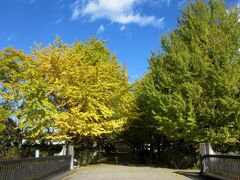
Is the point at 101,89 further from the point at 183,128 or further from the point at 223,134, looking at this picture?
the point at 223,134

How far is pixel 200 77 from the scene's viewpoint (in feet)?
88.6

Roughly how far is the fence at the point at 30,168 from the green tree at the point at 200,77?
963 centimetres

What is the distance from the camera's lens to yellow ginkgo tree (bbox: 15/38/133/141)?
29.2m

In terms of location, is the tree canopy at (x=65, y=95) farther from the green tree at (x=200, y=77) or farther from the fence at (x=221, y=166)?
the fence at (x=221, y=166)

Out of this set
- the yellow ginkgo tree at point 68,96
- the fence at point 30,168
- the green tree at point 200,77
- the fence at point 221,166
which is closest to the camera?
the fence at point 30,168

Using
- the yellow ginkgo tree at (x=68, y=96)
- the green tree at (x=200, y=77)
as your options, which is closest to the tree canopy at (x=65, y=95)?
the yellow ginkgo tree at (x=68, y=96)

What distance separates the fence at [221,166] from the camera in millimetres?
14487

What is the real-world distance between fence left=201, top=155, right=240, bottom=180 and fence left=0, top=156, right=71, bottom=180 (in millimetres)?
7361

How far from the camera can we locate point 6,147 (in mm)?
33438

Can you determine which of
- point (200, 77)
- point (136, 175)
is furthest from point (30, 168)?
point (200, 77)

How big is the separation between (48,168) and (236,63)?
51.5ft

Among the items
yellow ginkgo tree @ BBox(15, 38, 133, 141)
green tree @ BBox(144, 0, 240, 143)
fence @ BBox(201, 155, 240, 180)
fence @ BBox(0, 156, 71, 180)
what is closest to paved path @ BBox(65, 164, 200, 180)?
fence @ BBox(201, 155, 240, 180)

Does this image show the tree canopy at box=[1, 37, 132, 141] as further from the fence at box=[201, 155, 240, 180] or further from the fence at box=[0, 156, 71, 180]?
the fence at box=[201, 155, 240, 180]

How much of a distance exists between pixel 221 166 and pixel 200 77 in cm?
1113
